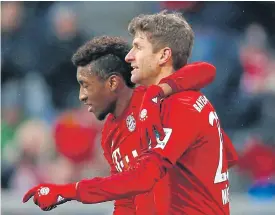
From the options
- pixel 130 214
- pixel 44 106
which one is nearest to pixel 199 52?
pixel 44 106

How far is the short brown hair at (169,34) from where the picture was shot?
9.34 feet

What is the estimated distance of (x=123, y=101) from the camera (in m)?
3.61

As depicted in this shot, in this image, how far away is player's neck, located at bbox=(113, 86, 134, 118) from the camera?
3596 millimetres

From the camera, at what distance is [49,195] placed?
260cm

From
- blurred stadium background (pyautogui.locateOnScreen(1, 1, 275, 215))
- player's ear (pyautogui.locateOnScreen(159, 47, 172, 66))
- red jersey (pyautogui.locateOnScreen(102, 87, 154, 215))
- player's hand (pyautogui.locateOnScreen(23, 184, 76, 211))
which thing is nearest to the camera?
player's hand (pyautogui.locateOnScreen(23, 184, 76, 211))

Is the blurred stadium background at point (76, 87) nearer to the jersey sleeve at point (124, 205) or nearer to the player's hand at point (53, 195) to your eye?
the jersey sleeve at point (124, 205)

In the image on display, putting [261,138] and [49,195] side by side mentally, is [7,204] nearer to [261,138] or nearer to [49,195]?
[261,138]

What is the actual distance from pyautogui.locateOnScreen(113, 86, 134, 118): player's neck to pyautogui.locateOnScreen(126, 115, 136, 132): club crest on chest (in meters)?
0.08

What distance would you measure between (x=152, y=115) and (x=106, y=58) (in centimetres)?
101

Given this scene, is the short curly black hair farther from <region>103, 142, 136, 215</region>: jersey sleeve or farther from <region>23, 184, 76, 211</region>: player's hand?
<region>23, 184, 76, 211</region>: player's hand

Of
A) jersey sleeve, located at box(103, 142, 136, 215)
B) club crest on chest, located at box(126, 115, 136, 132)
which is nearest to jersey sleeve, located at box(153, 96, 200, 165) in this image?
club crest on chest, located at box(126, 115, 136, 132)

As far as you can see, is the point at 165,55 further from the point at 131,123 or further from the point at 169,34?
the point at 131,123

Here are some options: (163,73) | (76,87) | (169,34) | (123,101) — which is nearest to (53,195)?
(163,73)

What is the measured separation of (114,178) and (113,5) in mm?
4795
